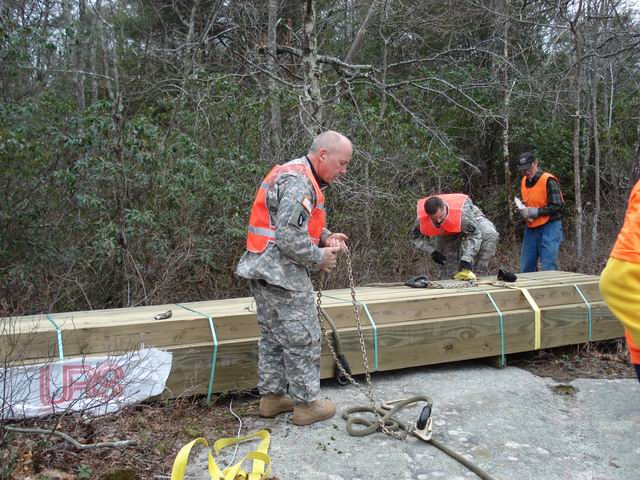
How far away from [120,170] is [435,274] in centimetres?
519

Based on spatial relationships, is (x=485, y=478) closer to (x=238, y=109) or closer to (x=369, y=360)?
(x=369, y=360)

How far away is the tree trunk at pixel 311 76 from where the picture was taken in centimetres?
848

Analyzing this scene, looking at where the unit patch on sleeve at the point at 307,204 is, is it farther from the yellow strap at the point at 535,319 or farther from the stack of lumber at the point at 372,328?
the yellow strap at the point at 535,319

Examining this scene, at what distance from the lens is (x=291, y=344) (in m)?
3.98

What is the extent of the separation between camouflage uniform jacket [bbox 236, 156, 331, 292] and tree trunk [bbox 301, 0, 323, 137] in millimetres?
4608

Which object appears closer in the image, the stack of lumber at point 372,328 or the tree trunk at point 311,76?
the stack of lumber at point 372,328

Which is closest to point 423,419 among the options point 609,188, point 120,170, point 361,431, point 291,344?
point 361,431

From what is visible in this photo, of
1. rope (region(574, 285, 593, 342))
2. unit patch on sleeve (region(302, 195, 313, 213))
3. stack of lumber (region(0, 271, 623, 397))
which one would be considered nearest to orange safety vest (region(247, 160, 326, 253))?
unit patch on sleeve (region(302, 195, 313, 213))

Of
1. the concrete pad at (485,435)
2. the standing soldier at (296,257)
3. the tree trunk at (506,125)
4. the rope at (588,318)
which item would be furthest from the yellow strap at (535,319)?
the tree trunk at (506,125)

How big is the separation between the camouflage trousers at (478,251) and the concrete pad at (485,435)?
192 centimetres

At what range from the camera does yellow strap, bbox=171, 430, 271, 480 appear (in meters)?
3.09

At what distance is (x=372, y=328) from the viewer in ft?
16.1

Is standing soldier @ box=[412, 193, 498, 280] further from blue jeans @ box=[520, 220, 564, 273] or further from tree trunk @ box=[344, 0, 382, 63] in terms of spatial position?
tree trunk @ box=[344, 0, 382, 63]

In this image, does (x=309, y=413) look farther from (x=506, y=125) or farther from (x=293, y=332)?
(x=506, y=125)
